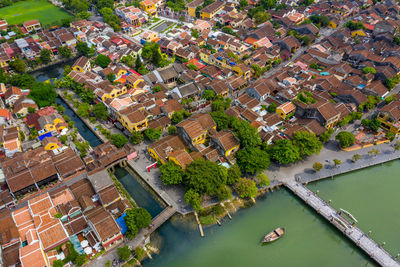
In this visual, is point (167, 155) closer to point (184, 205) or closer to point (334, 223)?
point (184, 205)

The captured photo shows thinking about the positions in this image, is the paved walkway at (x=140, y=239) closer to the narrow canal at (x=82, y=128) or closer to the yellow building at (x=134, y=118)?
the yellow building at (x=134, y=118)

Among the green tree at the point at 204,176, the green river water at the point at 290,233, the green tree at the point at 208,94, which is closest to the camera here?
the green river water at the point at 290,233

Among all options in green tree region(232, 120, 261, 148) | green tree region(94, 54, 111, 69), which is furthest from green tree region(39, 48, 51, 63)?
green tree region(232, 120, 261, 148)

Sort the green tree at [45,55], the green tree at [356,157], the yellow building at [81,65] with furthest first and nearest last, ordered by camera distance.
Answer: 1. the green tree at [45,55]
2. the yellow building at [81,65]
3. the green tree at [356,157]

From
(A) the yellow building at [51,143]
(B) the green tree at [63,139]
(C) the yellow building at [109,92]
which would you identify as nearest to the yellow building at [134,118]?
(C) the yellow building at [109,92]

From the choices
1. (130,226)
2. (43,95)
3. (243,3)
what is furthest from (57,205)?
(243,3)

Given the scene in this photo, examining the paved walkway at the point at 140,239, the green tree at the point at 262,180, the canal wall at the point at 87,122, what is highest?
the green tree at the point at 262,180
